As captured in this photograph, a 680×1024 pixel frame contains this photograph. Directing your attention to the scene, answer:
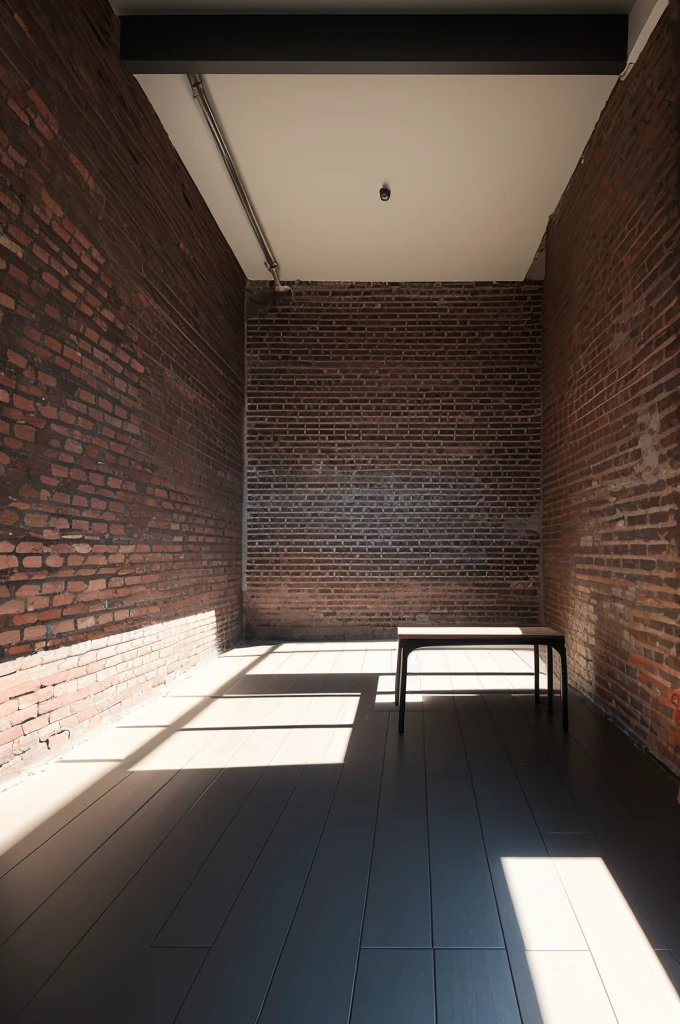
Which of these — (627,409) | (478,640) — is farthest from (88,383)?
(627,409)

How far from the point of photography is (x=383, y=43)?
3.79m

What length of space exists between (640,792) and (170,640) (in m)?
3.14

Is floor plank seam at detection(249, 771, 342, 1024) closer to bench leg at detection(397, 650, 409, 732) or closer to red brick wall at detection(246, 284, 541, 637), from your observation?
bench leg at detection(397, 650, 409, 732)

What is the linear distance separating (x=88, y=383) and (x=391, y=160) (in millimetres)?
3032

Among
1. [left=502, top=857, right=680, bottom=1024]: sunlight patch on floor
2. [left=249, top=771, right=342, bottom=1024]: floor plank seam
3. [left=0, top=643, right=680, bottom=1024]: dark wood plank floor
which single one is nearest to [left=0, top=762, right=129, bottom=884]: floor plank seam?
[left=0, top=643, right=680, bottom=1024]: dark wood plank floor

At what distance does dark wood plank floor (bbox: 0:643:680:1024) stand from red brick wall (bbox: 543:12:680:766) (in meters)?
0.54

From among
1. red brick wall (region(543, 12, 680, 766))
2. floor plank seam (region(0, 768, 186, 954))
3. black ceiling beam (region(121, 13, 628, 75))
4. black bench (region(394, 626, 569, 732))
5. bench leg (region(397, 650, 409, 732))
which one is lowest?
floor plank seam (region(0, 768, 186, 954))

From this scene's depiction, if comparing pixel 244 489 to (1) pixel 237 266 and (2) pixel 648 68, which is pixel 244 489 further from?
(2) pixel 648 68

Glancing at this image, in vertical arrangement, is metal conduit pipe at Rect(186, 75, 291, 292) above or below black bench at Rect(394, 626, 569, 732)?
above

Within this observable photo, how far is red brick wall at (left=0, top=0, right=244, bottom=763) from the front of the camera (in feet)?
9.20

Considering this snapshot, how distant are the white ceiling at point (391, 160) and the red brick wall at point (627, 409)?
1.38 ft

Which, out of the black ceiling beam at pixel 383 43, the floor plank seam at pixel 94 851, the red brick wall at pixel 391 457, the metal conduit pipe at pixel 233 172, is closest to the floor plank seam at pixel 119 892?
the floor plank seam at pixel 94 851

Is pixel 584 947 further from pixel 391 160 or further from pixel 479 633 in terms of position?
pixel 391 160

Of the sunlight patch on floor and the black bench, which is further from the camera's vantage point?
the black bench
